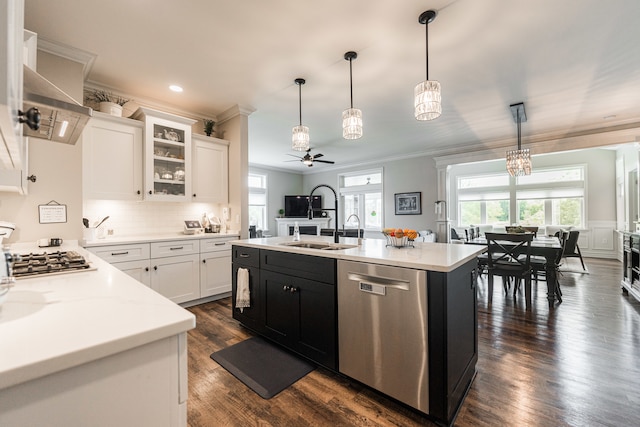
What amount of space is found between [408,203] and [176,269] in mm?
5680

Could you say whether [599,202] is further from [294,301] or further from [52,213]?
[52,213]

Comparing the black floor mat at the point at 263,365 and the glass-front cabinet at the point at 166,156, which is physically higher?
the glass-front cabinet at the point at 166,156

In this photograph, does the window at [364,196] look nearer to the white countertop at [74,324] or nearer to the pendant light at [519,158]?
the pendant light at [519,158]

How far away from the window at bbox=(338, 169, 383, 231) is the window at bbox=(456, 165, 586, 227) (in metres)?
2.92

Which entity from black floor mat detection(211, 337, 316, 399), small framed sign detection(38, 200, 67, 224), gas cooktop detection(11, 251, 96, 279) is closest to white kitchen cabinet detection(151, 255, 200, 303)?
small framed sign detection(38, 200, 67, 224)

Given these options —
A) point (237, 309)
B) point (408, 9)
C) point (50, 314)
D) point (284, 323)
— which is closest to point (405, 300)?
point (284, 323)

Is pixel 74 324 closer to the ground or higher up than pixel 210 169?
closer to the ground

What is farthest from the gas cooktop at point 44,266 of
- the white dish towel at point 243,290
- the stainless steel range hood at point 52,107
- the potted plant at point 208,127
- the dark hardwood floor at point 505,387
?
the potted plant at point 208,127

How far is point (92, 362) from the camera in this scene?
614mm

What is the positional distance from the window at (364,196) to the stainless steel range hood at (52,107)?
7.15 meters

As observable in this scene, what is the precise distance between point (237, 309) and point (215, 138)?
8.18ft

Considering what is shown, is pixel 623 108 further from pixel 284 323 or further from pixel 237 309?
pixel 237 309

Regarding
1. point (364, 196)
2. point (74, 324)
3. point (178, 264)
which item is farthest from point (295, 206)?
point (74, 324)

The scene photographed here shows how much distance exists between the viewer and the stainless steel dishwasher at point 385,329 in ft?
5.09
